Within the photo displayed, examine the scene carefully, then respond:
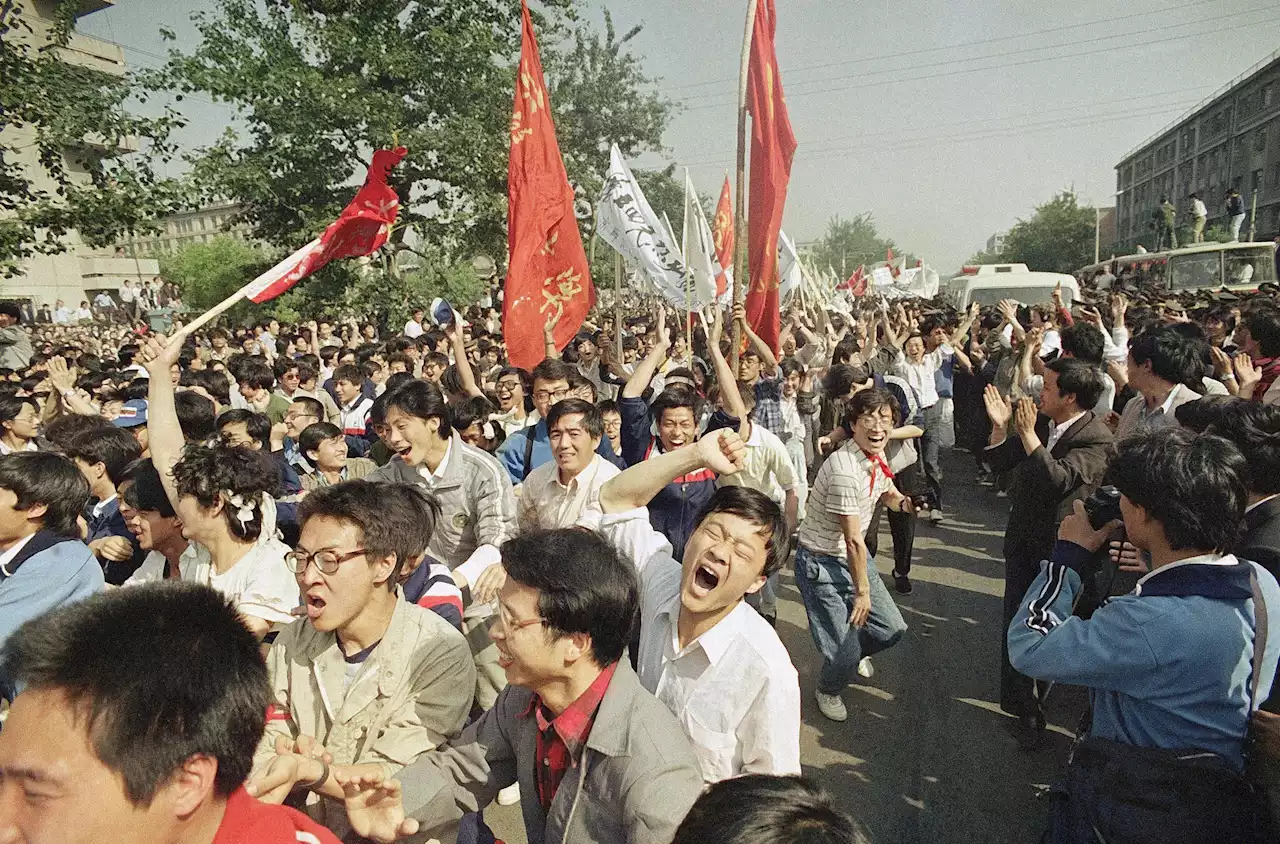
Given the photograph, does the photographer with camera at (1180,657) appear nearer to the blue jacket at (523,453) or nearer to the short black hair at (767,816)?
the short black hair at (767,816)

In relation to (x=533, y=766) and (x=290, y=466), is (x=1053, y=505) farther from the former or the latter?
(x=290, y=466)

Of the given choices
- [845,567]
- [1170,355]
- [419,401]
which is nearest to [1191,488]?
[845,567]

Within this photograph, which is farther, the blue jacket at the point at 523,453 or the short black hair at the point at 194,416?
the short black hair at the point at 194,416

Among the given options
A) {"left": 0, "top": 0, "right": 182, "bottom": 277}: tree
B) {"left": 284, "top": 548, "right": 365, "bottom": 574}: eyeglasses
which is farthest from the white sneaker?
{"left": 0, "top": 0, "right": 182, "bottom": 277}: tree

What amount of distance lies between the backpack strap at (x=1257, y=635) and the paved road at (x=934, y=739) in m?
1.45

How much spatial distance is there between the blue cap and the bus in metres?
19.2

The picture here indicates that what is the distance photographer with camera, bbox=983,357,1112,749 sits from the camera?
336cm

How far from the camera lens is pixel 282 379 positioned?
6734 mm

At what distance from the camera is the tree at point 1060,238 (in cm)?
5900

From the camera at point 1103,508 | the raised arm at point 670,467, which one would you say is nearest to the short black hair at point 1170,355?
the camera at point 1103,508

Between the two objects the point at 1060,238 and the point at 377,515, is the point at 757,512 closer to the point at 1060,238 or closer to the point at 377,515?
the point at 377,515

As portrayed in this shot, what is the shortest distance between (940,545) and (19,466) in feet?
20.2

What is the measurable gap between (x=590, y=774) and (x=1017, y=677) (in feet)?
9.44

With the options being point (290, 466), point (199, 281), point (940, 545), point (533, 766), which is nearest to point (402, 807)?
point (533, 766)
